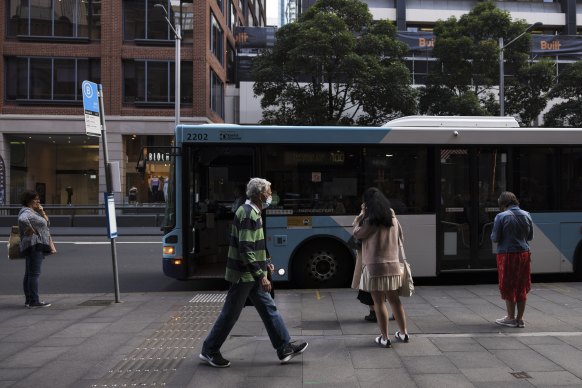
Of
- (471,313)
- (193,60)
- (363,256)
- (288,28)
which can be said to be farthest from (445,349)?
(193,60)

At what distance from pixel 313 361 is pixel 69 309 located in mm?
4600

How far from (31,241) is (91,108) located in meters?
2.28

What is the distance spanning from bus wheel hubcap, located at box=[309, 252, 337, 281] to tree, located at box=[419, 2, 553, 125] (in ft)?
55.7

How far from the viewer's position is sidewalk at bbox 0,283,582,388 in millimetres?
4590

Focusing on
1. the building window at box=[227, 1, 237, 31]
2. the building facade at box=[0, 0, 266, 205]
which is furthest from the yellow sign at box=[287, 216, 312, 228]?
the building window at box=[227, 1, 237, 31]

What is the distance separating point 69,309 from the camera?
7.86 metres

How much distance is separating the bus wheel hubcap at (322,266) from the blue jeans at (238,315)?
4.12 m

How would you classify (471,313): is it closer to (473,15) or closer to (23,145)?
(473,15)

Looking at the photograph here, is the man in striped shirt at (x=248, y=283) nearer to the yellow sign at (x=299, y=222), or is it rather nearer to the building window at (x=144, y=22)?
the yellow sign at (x=299, y=222)

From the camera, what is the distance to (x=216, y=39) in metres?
34.2

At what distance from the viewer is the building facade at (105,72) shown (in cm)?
2930

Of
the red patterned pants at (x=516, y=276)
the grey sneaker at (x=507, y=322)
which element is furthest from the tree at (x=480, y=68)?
the grey sneaker at (x=507, y=322)

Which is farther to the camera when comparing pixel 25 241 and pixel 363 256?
pixel 25 241

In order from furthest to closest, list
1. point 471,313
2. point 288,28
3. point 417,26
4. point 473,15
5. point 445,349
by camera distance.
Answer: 1. point 417,26
2. point 473,15
3. point 288,28
4. point 471,313
5. point 445,349
